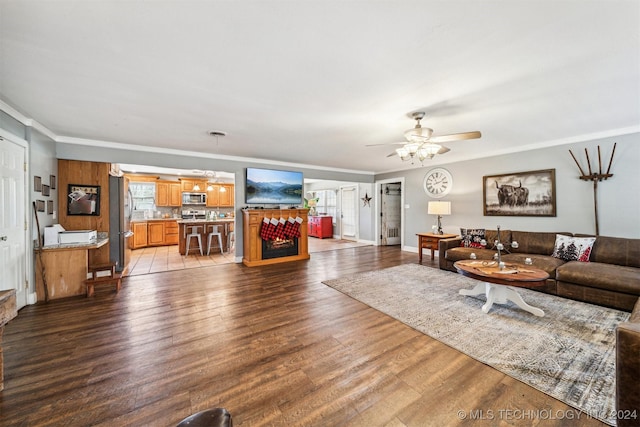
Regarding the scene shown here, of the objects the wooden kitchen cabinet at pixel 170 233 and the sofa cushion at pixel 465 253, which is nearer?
the sofa cushion at pixel 465 253

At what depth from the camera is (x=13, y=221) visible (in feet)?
9.36

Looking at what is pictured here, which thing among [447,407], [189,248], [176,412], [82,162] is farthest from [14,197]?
[447,407]

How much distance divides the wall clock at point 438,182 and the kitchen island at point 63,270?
6817mm

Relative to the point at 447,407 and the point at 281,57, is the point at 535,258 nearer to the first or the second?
the point at 447,407

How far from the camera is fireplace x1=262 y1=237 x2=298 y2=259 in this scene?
18.4 ft

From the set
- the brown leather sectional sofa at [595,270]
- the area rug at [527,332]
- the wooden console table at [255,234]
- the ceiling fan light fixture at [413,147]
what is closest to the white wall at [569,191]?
the brown leather sectional sofa at [595,270]

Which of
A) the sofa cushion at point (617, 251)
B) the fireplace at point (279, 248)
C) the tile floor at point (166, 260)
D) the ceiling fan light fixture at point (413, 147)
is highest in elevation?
the ceiling fan light fixture at point (413, 147)

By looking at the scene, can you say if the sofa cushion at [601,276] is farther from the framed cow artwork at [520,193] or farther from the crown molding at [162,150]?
the crown molding at [162,150]

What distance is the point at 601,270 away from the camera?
3.08m

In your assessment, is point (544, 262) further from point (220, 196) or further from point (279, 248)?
point (220, 196)

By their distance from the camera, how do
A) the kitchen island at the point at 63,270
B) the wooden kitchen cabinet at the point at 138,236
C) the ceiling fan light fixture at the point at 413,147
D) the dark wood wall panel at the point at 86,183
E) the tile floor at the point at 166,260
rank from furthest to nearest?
the wooden kitchen cabinet at the point at 138,236, the tile floor at the point at 166,260, the dark wood wall panel at the point at 86,183, the kitchen island at the point at 63,270, the ceiling fan light fixture at the point at 413,147

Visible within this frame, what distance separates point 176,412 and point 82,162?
4.52 metres

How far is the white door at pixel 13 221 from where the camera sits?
2676mm

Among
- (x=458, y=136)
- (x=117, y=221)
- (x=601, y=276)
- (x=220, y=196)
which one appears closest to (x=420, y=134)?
(x=458, y=136)
